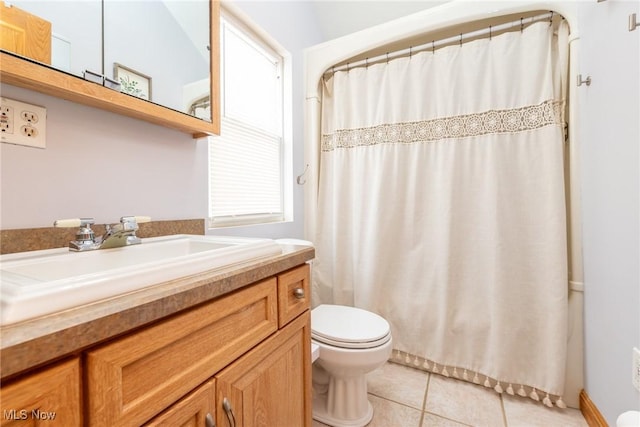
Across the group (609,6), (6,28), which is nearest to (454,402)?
(609,6)

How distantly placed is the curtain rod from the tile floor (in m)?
1.95

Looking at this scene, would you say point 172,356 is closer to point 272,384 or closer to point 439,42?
point 272,384

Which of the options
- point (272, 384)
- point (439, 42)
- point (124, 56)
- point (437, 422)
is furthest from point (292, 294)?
point (439, 42)

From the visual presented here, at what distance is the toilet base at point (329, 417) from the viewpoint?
4.10 ft

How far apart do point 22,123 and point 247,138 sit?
982 millimetres

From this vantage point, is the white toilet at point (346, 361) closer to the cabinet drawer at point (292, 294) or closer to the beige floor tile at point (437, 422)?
the beige floor tile at point (437, 422)

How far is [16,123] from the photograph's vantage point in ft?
2.24

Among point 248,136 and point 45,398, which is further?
point 248,136

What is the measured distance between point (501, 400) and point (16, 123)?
2207mm

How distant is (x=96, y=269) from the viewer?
729 mm

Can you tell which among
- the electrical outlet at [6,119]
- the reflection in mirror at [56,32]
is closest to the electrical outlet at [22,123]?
the electrical outlet at [6,119]

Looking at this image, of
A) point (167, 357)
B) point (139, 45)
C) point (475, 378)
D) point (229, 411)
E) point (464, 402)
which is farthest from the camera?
point (475, 378)

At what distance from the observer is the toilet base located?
1249mm

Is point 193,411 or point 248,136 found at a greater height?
point 248,136
